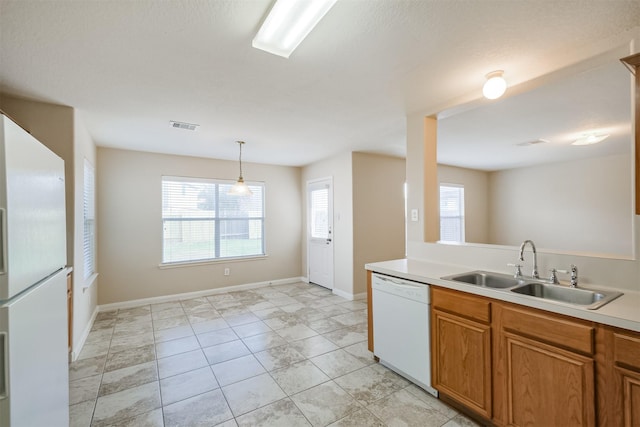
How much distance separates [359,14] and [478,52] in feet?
3.03

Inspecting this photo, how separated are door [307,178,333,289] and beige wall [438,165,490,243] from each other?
2967mm

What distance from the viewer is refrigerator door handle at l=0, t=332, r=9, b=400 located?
0.91 metres

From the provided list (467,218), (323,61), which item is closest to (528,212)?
(467,218)

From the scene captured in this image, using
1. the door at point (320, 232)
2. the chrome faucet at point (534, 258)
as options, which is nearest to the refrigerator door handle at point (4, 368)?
the chrome faucet at point (534, 258)

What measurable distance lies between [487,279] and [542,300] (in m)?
0.72

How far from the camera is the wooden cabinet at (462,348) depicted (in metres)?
1.81

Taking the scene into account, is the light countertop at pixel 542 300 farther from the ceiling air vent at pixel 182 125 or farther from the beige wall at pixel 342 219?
the ceiling air vent at pixel 182 125

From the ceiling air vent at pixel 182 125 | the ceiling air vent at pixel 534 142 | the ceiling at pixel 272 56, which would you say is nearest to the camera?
the ceiling at pixel 272 56

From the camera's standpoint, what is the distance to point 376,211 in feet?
16.0

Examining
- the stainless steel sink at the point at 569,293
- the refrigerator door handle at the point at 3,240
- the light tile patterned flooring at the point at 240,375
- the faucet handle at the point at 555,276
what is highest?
the refrigerator door handle at the point at 3,240

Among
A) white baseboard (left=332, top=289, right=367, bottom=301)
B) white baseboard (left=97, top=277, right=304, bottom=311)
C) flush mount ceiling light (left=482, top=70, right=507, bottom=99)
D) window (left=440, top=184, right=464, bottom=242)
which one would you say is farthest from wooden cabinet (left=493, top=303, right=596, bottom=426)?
window (left=440, top=184, right=464, bottom=242)

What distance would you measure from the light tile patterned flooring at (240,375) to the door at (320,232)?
1.32 m

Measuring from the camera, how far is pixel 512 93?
2.27 metres

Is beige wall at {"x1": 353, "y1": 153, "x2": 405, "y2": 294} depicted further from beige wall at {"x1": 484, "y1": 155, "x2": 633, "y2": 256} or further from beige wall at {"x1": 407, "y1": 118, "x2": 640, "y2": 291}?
beige wall at {"x1": 484, "y1": 155, "x2": 633, "y2": 256}
